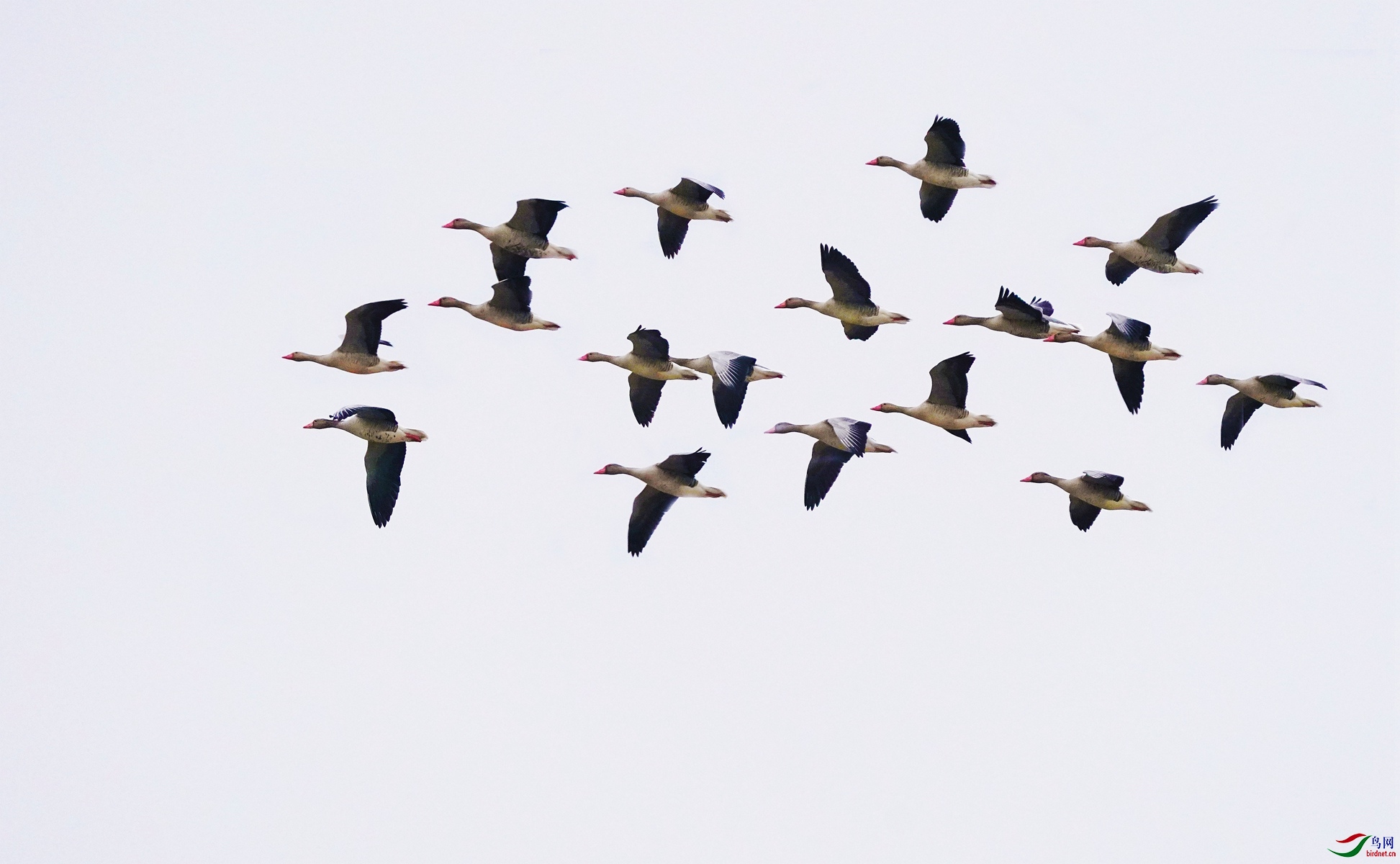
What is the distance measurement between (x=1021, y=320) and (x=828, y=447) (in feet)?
11.5

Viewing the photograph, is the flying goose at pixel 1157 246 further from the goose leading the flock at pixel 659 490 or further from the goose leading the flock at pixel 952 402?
the goose leading the flock at pixel 659 490

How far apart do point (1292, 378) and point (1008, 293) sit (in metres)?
4.51

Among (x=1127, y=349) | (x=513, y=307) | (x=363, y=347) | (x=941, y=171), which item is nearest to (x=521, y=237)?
(x=513, y=307)

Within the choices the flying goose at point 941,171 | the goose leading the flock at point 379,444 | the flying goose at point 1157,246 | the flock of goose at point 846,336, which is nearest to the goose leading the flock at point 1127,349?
the flock of goose at point 846,336

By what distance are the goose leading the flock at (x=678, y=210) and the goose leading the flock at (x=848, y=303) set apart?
188 centimetres

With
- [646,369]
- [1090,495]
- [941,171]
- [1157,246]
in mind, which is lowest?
[1090,495]

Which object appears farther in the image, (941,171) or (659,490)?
(941,171)

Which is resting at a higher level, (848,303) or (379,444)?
(848,303)

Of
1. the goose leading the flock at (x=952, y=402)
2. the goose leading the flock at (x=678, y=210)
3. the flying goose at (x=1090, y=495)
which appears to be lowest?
the flying goose at (x=1090, y=495)

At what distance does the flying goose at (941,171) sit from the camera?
123 ft

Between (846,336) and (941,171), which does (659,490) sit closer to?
(846,336)

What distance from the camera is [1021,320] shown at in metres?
37.1

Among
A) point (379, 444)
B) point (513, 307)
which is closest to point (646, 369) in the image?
point (513, 307)

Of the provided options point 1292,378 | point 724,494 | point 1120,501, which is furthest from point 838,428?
point 1292,378
